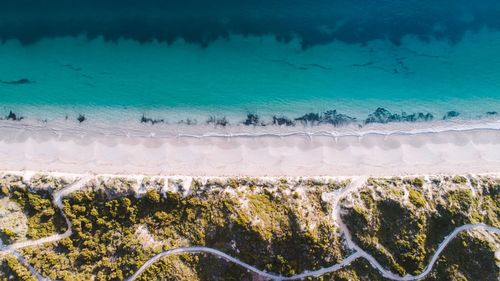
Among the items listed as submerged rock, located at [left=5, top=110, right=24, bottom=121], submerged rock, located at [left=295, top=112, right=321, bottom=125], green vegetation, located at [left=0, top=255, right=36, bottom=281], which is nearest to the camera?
green vegetation, located at [left=0, top=255, right=36, bottom=281]

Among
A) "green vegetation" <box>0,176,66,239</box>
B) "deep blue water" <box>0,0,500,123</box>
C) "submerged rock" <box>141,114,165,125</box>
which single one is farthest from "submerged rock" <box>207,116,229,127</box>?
"green vegetation" <box>0,176,66,239</box>

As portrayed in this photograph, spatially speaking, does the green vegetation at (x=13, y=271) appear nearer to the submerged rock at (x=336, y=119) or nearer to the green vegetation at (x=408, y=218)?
the green vegetation at (x=408, y=218)

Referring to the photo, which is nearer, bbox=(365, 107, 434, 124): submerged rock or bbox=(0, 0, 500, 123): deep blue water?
bbox=(0, 0, 500, 123): deep blue water

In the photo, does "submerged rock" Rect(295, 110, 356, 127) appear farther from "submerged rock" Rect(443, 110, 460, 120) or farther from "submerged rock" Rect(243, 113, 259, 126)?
"submerged rock" Rect(443, 110, 460, 120)

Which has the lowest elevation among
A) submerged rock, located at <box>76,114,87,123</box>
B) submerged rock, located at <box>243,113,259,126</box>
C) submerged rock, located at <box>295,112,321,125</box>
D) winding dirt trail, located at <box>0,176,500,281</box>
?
winding dirt trail, located at <box>0,176,500,281</box>

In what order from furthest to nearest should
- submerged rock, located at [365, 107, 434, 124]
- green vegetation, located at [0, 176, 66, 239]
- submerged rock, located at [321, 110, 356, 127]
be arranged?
submerged rock, located at [365, 107, 434, 124]
submerged rock, located at [321, 110, 356, 127]
green vegetation, located at [0, 176, 66, 239]

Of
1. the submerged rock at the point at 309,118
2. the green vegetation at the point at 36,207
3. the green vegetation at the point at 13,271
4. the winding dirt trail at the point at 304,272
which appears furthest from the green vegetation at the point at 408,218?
the green vegetation at the point at 13,271

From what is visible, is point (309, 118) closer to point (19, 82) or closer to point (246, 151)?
point (246, 151)
